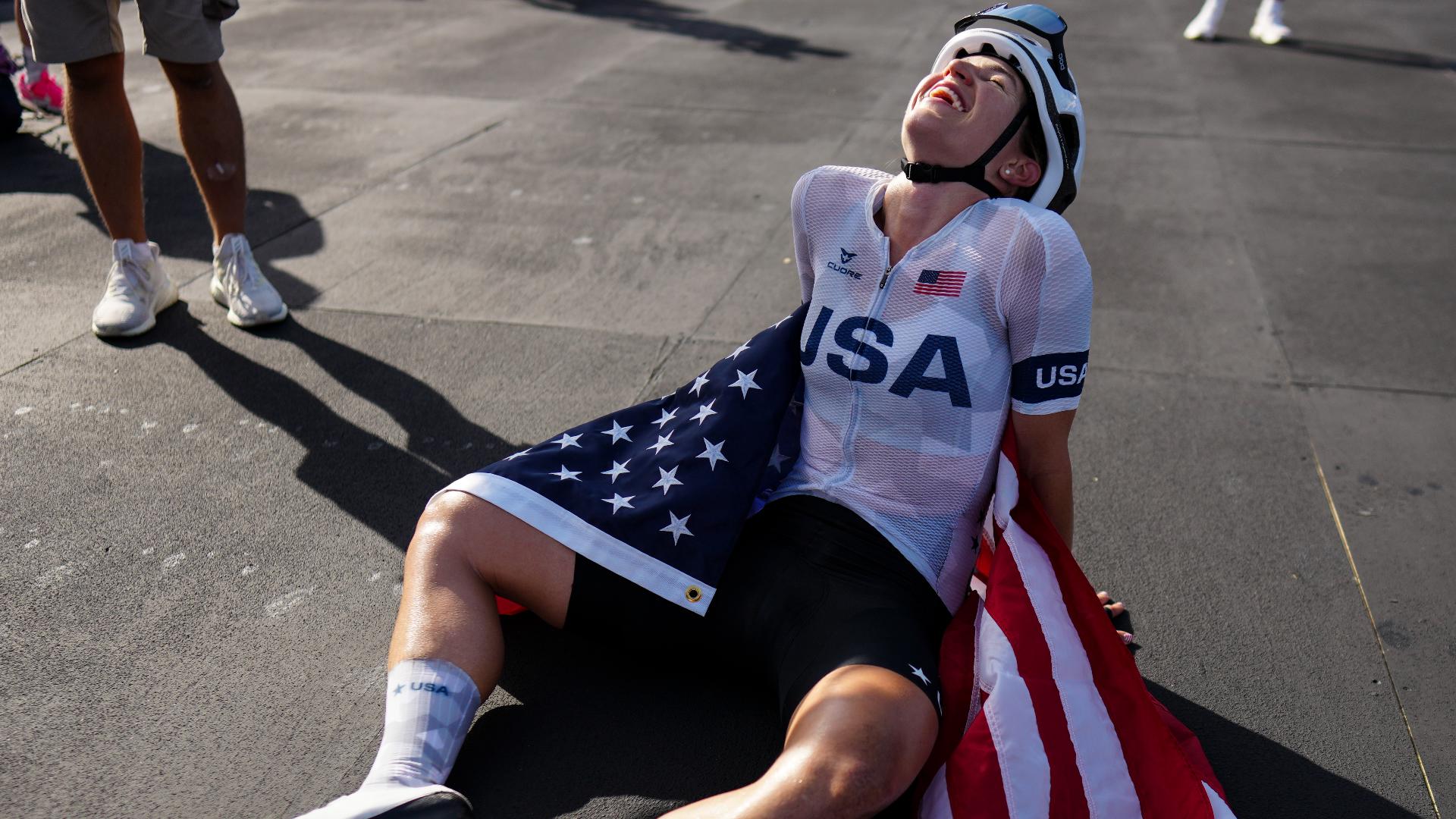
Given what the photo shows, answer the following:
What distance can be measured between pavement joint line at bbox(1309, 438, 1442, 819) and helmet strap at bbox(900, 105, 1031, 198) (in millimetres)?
1468

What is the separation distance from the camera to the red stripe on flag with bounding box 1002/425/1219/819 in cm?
207

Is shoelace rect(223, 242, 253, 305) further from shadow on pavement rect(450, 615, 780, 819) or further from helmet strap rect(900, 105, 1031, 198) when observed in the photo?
helmet strap rect(900, 105, 1031, 198)

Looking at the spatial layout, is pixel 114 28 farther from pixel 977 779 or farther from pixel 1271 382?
pixel 1271 382

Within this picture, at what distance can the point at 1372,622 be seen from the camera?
2.89 meters

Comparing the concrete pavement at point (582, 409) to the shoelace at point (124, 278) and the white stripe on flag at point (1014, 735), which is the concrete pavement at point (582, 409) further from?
the white stripe on flag at point (1014, 735)

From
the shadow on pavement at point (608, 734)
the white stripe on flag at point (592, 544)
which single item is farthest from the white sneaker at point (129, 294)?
the white stripe on flag at point (592, 544)

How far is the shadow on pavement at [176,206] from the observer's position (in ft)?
16.3

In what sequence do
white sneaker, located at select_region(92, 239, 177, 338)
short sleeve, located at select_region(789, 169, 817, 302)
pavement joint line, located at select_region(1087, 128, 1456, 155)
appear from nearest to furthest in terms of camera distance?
short sleeve, located at select_region(789, 169, 817, 302), white sneaker, located at select_region(92, 239, 177, 338), pavement joint line, located at select_region(1087, 128, 1456, 155)

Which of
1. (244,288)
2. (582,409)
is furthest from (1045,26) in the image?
(244,288)

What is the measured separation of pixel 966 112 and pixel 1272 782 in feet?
4.89

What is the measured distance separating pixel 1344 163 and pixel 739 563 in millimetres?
5750

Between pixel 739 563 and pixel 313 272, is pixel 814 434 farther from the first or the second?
pixel 313 272

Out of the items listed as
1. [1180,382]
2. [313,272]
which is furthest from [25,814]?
[1180,382]

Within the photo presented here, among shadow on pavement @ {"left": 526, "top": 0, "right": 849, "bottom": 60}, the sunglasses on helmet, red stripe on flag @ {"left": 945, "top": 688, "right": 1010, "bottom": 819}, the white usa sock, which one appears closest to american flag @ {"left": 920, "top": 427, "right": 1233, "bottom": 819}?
red stripe on flag @ {"left": 945, "top": 688, "right": 1010, "bottom": 819}
